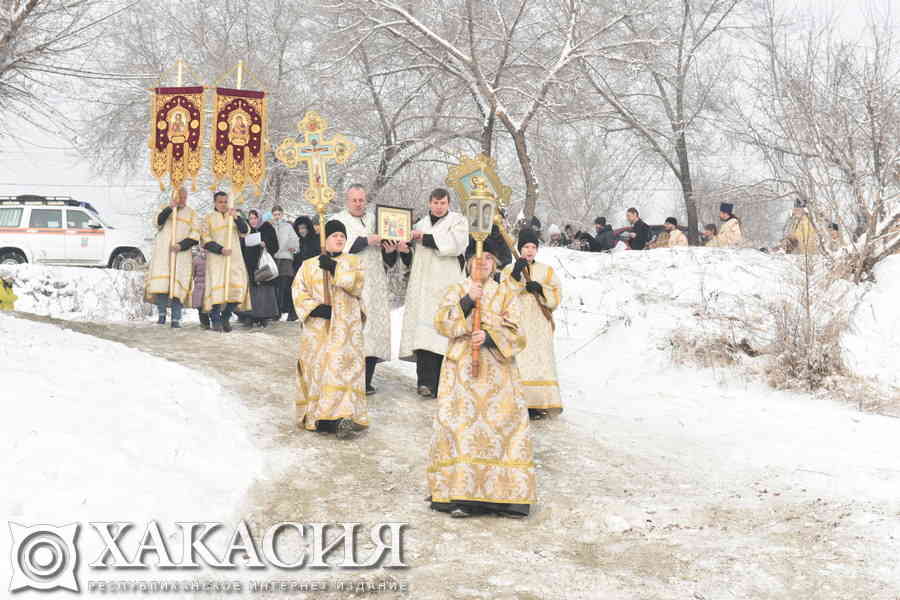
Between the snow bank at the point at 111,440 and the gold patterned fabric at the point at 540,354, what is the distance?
2.40 m

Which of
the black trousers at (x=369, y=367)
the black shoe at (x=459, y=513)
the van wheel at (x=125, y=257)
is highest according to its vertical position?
the van wheel at (x=125, y=257)

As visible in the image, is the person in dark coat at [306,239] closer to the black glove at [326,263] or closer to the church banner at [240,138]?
the church banner at [240,138]

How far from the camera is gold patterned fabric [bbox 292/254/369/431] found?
7.14 metres

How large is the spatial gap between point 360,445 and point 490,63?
1022 cm

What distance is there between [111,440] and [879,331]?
26.7 ft

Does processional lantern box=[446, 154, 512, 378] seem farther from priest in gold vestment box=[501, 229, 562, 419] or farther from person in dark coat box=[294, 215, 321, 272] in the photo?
person in dark coat box=[294, 215, 321, 272]

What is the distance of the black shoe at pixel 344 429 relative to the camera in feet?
23.5

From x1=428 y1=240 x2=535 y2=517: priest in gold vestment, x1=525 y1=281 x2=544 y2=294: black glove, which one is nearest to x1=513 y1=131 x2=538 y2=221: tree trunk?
x1=525 y1=281 x2=544 y2=294: black glove

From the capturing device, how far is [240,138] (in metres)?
11.2

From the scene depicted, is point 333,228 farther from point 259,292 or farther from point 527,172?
point 527,172

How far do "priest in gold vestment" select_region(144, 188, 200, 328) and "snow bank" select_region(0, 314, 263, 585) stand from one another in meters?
2.80

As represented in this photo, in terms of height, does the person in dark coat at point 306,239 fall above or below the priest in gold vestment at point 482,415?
above

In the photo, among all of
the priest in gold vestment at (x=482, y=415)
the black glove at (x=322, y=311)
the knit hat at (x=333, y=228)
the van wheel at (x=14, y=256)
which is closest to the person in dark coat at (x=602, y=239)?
the knit hat at (x=333, y=228)

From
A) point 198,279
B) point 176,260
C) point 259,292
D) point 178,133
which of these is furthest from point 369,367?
point 178,133
